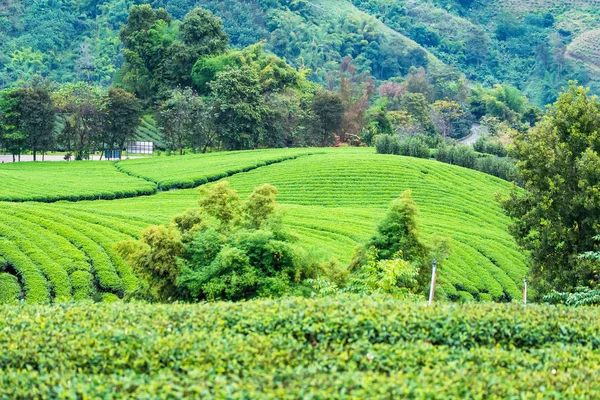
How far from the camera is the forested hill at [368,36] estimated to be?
4894 inches

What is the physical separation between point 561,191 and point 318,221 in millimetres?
13541

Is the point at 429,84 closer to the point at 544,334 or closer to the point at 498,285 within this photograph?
the point at 498,285

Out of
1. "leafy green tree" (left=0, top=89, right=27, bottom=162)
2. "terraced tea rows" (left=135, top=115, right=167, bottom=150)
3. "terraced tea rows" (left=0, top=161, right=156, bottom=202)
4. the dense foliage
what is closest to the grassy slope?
"terraced tea rows" (left=135, top=115, right=167, bottom=150)

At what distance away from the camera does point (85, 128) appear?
72.9m

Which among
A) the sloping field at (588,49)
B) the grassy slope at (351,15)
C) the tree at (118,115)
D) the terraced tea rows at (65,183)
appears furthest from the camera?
the sloping field at (588,49)

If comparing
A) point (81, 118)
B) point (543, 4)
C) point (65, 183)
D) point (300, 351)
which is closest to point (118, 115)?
point (81, 118)

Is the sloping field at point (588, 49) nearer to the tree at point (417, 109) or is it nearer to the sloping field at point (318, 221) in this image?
the tree at point (417, 109)

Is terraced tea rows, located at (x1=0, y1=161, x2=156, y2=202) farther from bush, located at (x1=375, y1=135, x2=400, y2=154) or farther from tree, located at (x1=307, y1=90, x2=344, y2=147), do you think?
tree, located at (x1=307, y1=90, x2=344, y2=147)

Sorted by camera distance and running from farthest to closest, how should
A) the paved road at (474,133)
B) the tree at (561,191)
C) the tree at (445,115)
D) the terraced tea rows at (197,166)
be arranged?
1. the paved road at (474,133)
2. the tree at (445,115)
3. the terraced tea rows at (197,166)
4. the tree at (561,191)

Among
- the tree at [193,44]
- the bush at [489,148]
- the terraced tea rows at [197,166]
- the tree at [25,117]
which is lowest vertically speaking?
the terraced tea rows at [197,166]

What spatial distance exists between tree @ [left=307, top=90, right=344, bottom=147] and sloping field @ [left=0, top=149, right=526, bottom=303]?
14.3 meters

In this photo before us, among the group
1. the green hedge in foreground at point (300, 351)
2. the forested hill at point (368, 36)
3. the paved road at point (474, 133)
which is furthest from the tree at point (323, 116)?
the green hedge in foreground at point (300, 351)

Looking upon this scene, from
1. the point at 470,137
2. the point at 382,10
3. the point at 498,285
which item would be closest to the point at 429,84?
the point at 470,137

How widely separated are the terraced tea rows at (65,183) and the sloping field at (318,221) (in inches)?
82.2
